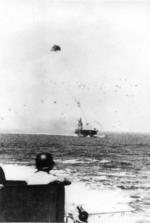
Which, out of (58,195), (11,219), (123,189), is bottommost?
(123,189)

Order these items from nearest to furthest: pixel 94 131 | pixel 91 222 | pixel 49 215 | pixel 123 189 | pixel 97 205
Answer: pixel 49 215
pixel 91 222
pixel 97 205
pixel 123 189
pixel 94 131

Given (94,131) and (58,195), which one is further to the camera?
(94,131)

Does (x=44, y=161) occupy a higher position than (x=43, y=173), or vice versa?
(x=44, y=161)

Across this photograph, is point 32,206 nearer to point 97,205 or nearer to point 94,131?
point 97,205

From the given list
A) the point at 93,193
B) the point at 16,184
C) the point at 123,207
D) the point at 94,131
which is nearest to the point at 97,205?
the point at 123,207
